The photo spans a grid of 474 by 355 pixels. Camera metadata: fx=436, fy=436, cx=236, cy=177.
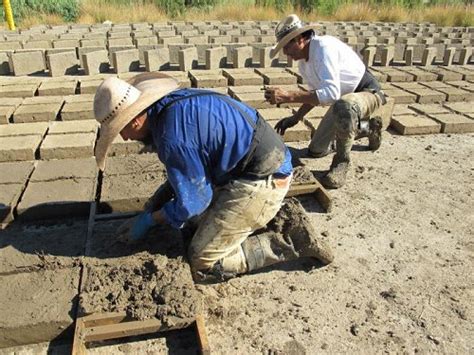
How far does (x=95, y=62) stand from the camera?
742cm

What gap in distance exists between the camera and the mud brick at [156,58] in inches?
296

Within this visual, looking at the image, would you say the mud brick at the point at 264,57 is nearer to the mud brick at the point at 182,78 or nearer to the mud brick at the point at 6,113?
the mud brick at the point at 182,78

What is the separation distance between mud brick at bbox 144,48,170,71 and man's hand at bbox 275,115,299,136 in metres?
3.62

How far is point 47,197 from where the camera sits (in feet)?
11.8

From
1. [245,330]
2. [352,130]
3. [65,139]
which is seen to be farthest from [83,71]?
[245,330]

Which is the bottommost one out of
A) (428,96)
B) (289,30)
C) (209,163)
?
(428,96)

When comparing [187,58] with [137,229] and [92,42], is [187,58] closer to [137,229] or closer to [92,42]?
[92,42]

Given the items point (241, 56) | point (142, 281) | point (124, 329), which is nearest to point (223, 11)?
point (241, 56)

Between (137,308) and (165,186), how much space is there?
37.7 inches

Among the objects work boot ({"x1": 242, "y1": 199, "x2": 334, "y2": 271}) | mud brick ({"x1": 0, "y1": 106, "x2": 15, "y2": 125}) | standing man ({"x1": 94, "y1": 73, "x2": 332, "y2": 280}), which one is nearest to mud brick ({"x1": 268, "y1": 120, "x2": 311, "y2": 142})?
work boot ({"x1": 242, "y1": 199, "x2": 334, "y2": 271})

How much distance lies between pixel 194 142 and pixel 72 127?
3.14 meters

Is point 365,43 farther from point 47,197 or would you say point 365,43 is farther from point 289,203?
point 47,197

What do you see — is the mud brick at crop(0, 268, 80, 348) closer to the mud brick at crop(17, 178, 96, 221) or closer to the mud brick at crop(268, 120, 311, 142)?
the mud brick at crop(17, 178, 96, 221)

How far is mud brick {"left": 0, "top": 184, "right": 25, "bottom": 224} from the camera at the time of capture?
11.2 feet
